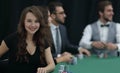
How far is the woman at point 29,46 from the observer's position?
271 centimetres

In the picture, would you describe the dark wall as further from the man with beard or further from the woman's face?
the woman's face

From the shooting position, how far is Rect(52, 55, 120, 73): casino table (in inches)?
112

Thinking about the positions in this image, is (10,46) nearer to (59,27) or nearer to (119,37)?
(59,27)

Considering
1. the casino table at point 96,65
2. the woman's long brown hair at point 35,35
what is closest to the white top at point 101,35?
the casino table at point 96,65

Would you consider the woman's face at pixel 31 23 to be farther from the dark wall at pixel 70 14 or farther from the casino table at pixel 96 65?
the dark wall at pixel 70 14

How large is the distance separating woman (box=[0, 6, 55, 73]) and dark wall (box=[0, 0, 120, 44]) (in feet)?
7.76

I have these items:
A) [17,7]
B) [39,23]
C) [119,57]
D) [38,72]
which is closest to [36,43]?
[39,23]

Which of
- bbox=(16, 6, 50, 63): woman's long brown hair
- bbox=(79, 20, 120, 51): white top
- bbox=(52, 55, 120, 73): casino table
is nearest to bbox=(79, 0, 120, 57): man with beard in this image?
bbox=(79, 20, 120, 51): white top

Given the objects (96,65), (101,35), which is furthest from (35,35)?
(101,35)

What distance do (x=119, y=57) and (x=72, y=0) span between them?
6.18 feet

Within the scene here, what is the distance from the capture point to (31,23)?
273 centimetres

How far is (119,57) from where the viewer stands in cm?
364

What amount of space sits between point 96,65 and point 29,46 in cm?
70

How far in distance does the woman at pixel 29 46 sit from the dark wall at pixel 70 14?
2.36m
